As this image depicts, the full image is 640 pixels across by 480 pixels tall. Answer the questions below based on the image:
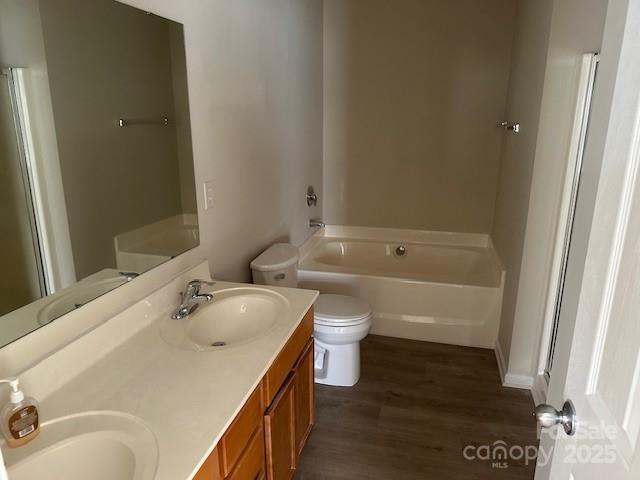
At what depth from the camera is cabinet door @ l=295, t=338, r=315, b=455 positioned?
1758 millimetres

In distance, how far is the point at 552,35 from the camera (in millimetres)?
2113

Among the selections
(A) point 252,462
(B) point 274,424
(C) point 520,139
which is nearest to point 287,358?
(B) point 274,424

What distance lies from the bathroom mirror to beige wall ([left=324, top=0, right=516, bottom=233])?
7.97 ft

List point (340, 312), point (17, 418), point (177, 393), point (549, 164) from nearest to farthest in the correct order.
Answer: point (17, 418) < point (177, 393) < point (549, 164) < point (340, 312)

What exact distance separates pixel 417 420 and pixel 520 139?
1.82 meters

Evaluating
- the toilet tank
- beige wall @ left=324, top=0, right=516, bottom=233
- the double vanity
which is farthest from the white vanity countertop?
beige wall @ left=324, top=0, right=516, bottom=233

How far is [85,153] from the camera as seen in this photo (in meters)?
1.32

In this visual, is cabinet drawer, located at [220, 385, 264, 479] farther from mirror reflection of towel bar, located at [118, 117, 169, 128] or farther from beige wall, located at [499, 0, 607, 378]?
beige wall, located at [499, 0, 607, 378]

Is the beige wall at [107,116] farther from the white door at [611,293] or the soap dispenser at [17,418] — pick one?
the white door at [611,293]

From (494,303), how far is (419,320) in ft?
1.70

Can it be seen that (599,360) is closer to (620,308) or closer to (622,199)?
(620,308)

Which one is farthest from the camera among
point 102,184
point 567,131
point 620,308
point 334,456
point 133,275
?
point 567,131

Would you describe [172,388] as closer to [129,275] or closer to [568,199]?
[129,275]

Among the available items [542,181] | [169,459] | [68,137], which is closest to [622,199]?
[169,459]
